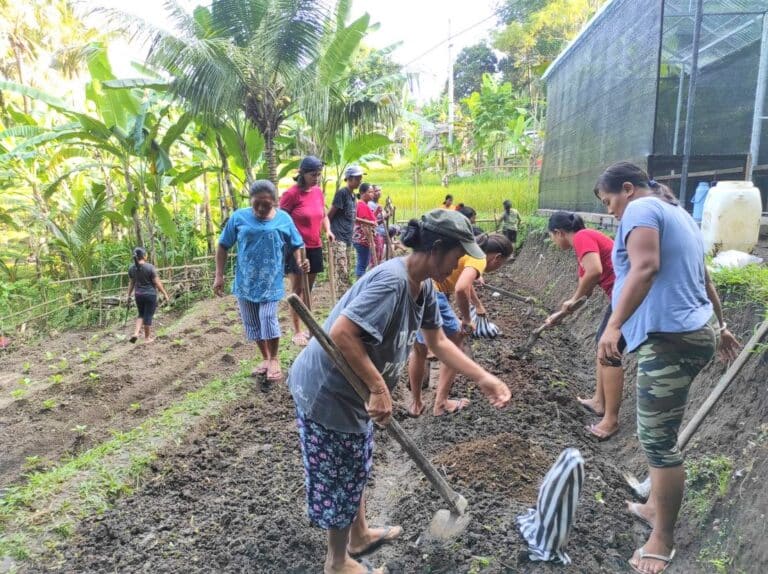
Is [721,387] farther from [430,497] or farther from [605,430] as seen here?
[430,497]

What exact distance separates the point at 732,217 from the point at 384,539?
14.5ft

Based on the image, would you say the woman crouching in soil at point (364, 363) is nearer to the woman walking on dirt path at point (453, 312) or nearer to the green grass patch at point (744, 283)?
the woman walking on dirt path at point (453, 312)

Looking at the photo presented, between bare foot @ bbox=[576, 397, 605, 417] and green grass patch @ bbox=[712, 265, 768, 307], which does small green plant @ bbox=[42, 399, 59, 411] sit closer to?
bare foot @ bbox=[576, 397, 605, 417]

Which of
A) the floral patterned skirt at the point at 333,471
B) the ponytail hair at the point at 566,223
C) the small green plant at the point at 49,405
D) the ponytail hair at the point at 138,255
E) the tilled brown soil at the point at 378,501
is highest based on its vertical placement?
the ponytail hair at the point at 566,223

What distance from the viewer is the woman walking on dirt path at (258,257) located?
4402mm

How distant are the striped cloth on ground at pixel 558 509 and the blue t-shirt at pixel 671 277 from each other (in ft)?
2.07

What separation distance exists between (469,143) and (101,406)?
24175mm

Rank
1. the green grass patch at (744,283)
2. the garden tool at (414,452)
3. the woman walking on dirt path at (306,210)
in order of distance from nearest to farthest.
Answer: the garden tool at (414,452) → the green grass patch at (744,283) → the woman walking on dirt path at (306,210)

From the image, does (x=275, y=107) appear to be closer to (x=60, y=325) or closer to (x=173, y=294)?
(x=173, y=294)

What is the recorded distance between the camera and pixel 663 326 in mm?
2232

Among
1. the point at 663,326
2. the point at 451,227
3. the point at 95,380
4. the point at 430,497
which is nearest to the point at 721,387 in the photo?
the point at 663,326

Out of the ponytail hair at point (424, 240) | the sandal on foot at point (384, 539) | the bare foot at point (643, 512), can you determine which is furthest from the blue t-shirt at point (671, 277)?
the sandal on foot at point (384, 539)

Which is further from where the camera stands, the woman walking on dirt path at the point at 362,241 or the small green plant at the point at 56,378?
the woman walking on dirt path at the point at 362,241

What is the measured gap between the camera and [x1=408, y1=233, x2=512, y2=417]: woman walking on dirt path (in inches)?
145
